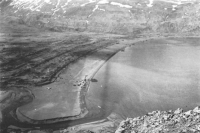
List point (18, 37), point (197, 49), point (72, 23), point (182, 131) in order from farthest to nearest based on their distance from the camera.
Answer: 1. point (72, 23)
2. point (18, 37)
3. point (197, 49)
4. point (182, 131)

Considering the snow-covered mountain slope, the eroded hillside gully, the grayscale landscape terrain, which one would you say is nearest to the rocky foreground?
the grayscale landscape terrain

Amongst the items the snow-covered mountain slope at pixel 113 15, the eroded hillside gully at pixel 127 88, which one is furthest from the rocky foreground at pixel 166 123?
the snow-covered mountain slope at pixel 113 15

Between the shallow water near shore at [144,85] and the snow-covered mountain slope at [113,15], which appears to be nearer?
the shallow water near shore at [144,85]

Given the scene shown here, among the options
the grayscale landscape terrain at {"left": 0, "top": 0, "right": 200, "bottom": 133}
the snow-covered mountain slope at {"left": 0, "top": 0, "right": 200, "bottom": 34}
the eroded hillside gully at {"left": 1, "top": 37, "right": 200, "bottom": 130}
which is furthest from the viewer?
the snow-covered mountain slope at {"left": 0, "top": 0, "right": 200, "bottom": 34}

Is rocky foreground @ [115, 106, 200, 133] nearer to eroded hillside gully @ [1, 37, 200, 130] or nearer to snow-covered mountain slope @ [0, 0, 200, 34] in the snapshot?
eroded hillside gully @ [1, 37, 200, 130]

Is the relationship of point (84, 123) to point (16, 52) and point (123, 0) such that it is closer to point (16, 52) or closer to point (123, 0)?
point (16, 52)

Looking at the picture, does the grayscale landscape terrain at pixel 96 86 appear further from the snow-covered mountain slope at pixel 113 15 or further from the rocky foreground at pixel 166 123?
the snow-covered mountain slope at pixel 113 15

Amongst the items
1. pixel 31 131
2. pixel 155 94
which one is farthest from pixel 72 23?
pixel 31 131
